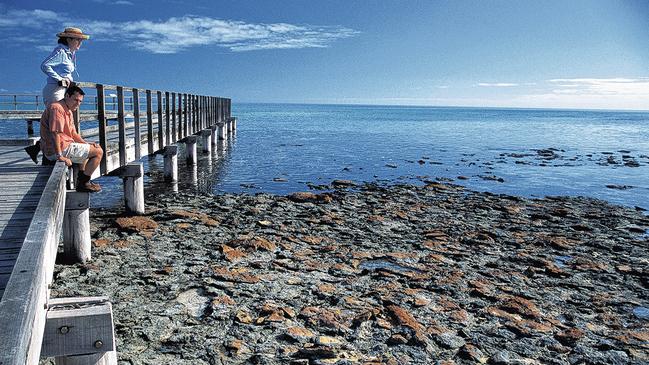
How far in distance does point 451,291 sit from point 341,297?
182cm

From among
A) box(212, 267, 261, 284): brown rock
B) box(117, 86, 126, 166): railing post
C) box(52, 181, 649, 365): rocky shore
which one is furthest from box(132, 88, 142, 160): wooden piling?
box(212, 267, 261, 284): brown rock

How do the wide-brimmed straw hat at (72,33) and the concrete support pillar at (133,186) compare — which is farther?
the concrete support pillar at (133,186)

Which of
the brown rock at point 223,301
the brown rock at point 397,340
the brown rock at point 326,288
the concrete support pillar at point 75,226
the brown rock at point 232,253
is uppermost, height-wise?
the concrete support pillar at point 75,226

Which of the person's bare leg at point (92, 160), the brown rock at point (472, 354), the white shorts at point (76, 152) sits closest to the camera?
the brown rock at point (472, 354)

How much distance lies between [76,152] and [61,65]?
1.28m

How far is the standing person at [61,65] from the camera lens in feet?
22.4

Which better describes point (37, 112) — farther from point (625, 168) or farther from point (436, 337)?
point (625, 168)

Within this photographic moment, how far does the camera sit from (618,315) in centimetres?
700

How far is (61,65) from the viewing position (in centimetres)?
690

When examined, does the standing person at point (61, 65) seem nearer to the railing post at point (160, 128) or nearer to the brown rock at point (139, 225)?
the brown rock at point (139, 225)

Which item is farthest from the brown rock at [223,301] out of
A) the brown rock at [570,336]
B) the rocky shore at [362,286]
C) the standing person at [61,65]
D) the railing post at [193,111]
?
the railing post at [193,111]

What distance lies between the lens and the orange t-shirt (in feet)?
21.5

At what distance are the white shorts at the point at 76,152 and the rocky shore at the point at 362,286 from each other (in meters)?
1.66

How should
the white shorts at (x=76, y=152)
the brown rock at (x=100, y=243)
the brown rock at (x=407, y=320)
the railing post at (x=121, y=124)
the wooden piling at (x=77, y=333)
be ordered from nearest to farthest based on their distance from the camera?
the wooden piling at (x=77, y=333) → the brown rock at (x=407, y=320) → the white shorts at (x=76, y=152) → the brown rock at (x=100, y=243) → the railing post at (x=121, y=124)
